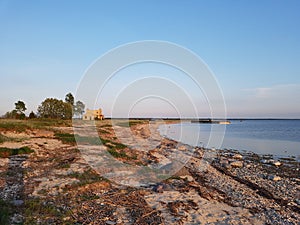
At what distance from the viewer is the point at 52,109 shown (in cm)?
7206

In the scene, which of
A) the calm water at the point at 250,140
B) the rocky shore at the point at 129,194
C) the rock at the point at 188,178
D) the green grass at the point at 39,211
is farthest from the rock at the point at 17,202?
the calm water at the point at 250,140

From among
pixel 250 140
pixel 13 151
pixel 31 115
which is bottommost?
pixel 250 140

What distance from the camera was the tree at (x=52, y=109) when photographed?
71.7 m

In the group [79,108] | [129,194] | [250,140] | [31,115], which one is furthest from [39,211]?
[79,108]

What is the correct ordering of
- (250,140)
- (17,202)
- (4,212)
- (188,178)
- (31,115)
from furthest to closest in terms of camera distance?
(31,115), (250,140), (188,178), (17,202), (4,212)

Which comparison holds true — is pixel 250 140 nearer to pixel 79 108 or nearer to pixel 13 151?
pixel 13 151

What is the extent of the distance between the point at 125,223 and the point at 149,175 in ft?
21.0

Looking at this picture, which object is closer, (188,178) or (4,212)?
(4,212)

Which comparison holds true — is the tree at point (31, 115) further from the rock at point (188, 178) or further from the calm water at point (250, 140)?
the rock at point (188, 178)

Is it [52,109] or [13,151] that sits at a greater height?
[52,109]

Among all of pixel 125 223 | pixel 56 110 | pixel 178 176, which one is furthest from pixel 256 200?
pixel 56 110

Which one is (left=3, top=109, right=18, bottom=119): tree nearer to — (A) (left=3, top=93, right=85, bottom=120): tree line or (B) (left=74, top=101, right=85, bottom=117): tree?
(A) (left=3, top=93, right=85, bottom=120): tree line

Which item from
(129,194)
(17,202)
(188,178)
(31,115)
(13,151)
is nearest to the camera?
(17,202)

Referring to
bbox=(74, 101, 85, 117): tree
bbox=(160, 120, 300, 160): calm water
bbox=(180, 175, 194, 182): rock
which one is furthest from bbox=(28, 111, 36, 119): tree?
bbox=(180, 175, 194, 182): rock
